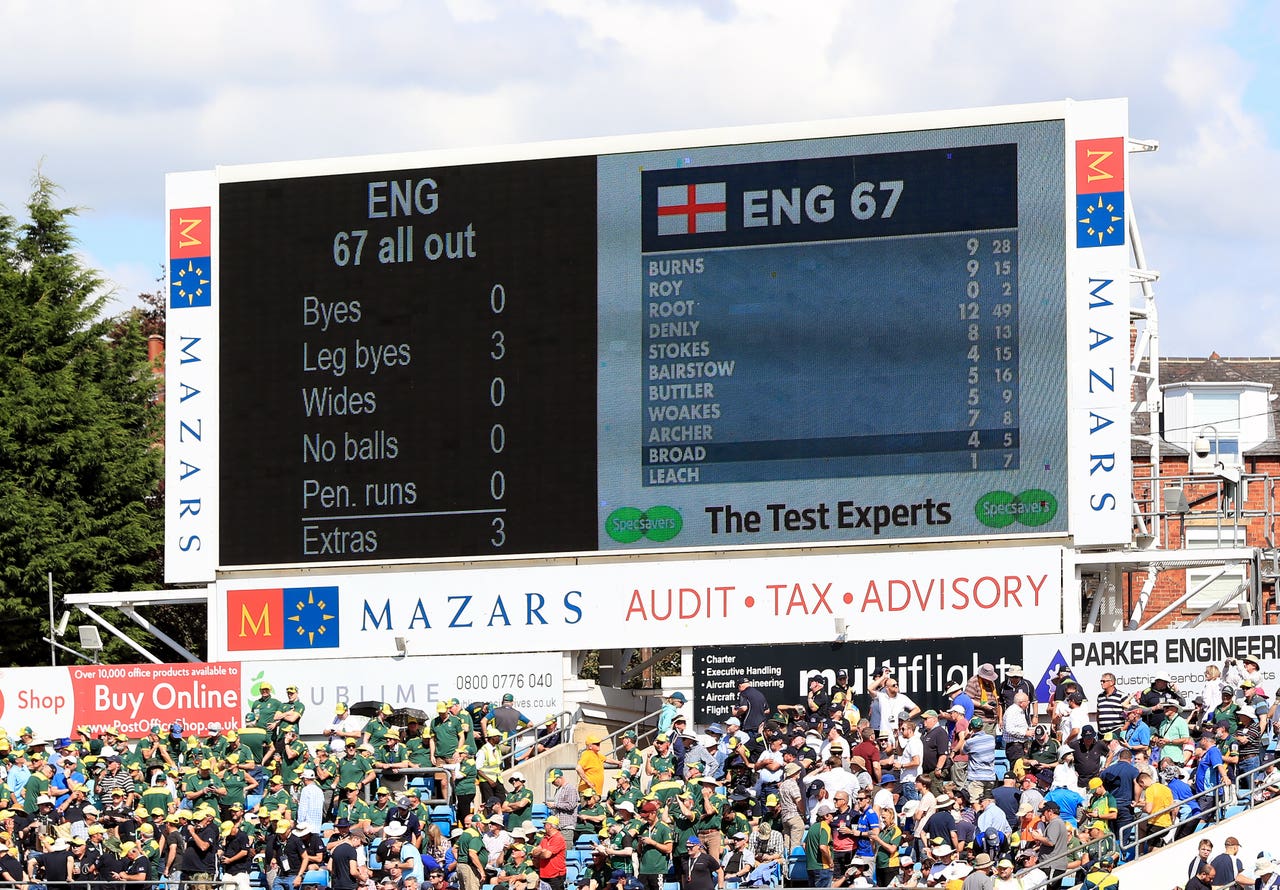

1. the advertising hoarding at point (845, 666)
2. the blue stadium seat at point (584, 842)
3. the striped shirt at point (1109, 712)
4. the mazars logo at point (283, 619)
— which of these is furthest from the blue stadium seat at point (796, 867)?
the mazars logo at point (283, 619)

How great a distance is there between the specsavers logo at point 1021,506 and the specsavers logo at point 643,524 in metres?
3.41

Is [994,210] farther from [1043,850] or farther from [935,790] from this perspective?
[1043,850]

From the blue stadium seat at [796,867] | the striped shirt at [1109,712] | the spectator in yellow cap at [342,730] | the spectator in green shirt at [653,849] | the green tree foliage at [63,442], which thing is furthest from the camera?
the green tree foliage at [63,442]

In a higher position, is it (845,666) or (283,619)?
(283,619)

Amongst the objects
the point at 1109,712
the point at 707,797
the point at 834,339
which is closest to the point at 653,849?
the point at 707,797

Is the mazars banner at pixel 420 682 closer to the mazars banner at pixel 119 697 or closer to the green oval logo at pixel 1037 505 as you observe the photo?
the mazars banner at pixel 119 697

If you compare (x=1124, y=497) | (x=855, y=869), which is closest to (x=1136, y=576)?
(x=1124, y=497)

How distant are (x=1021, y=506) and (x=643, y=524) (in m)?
4.24

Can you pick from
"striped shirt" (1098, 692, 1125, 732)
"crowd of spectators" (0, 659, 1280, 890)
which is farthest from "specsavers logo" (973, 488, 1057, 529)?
"striped shirt" (1098, 692, 1125, 732)

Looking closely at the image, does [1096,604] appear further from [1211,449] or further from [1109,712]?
[1211,449]

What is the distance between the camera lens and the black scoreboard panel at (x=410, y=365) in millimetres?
25062

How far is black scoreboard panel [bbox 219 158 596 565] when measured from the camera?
2506 centimetres

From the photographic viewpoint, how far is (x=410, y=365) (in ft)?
83.4

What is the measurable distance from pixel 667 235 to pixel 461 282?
97.6 inches
